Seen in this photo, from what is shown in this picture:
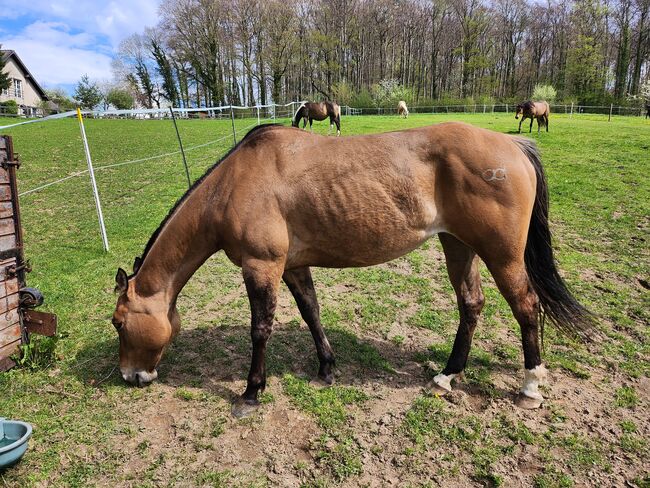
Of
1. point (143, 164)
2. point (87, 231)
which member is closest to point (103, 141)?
point (143, 164)

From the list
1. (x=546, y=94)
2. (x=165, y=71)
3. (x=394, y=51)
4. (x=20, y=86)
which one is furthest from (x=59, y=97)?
(x=546, y=94)

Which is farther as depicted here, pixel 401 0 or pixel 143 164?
pixel 401 0

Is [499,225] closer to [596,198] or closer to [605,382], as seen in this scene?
[605,382]

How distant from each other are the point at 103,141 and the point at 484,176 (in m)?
20.8

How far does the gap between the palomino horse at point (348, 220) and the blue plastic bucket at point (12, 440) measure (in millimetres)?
820

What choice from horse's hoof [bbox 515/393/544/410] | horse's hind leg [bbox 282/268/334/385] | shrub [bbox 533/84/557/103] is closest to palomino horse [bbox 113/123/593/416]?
horse's hoof [bbox 515/393/544/410]

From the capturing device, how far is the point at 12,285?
358cm

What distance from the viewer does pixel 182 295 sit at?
5250 mm

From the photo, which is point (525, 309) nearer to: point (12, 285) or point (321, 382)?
point (321, 382)

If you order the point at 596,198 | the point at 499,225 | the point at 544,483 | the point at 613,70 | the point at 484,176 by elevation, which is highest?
the point at 613,70

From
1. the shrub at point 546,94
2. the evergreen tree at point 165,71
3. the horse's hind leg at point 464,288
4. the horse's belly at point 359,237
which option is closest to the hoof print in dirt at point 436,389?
the horse's hind leg at point 464,288

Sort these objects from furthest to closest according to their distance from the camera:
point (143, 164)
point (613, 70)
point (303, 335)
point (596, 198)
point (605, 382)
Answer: point (613, 70)
point (143, 164)
point (596, 198)
point (303, 335)
point (605, 382)

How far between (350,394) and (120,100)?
211 ft

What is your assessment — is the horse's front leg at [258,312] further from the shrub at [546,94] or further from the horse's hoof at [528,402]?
the shrub at [546,94]
